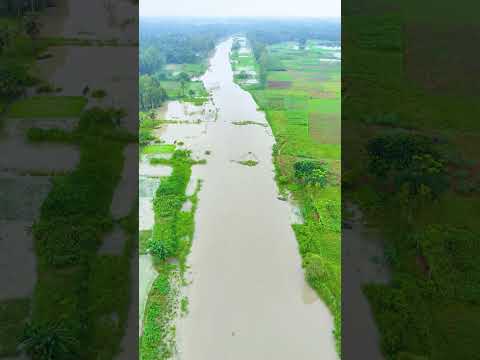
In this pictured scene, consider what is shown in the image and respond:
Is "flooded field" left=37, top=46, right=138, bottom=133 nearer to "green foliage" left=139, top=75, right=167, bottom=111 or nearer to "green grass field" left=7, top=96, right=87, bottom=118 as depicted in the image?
"green grass field" left=7, top=96, right=87, bottom=118

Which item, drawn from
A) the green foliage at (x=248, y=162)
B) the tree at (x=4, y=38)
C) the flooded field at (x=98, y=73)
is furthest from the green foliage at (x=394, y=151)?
the tree at (x=4, y=38)

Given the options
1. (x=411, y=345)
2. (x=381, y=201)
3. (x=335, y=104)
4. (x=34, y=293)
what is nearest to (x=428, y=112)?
(x=335, y=104)

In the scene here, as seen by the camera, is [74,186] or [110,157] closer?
[74,186]

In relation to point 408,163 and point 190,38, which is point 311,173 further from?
point 190,38

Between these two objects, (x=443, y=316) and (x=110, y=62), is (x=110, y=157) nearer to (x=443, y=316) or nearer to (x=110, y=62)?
(x=110, y=62)

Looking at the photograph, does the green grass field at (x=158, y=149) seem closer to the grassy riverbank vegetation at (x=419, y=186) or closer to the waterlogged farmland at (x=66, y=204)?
the waterlogged farmland at (x=66, y=204)

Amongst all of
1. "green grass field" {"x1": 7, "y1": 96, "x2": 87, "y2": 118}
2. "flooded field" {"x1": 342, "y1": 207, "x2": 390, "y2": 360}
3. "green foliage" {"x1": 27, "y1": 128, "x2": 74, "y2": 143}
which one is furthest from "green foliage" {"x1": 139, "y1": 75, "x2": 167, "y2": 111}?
"flooded field" {"x1": 342, "y1": 207, "x2": 390, "y2": 360}

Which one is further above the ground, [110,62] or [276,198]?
[110,62]
